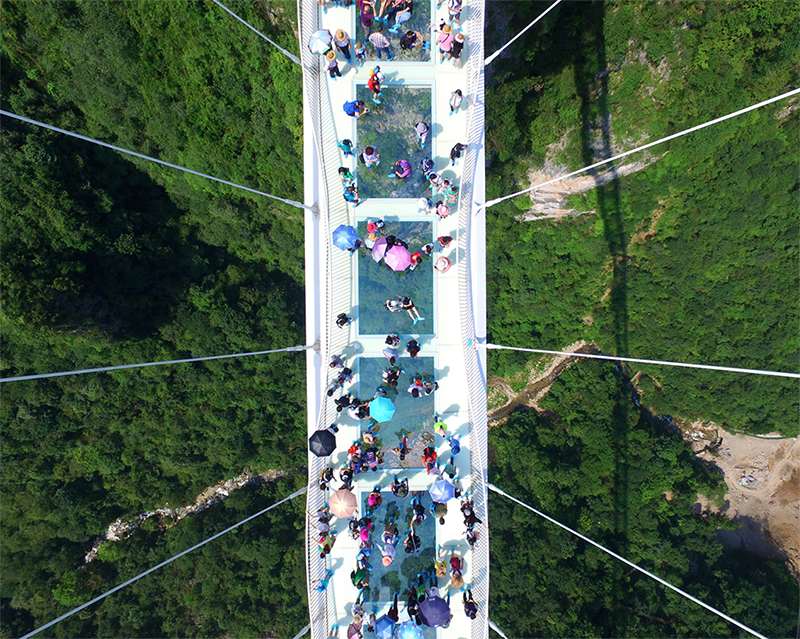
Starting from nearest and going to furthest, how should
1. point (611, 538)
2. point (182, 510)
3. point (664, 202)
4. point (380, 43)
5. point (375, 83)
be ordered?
point (380, 43) < point (375, 83) < point (664, 202) < point (611, 538) < point (182, 510)

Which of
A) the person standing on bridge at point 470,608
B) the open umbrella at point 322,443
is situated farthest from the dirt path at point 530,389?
the open umbrella at point 322,443

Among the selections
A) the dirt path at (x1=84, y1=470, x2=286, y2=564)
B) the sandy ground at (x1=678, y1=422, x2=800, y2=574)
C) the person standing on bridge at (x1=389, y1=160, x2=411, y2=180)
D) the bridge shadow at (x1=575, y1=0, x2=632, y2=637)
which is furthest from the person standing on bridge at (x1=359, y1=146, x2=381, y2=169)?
the sandy ground at (x1=678, y1=422, x2=800, y2=574)

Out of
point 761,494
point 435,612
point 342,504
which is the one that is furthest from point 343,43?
point 761,494

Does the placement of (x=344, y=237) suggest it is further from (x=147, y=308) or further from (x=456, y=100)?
(x=147, y=308)

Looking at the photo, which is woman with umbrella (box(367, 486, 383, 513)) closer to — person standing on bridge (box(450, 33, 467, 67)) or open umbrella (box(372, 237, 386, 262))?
open umbrella (box(372, 237, 386, 262))

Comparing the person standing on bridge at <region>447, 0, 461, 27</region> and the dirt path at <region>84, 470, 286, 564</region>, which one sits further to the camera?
the dirt path at <region>84, 470, 286, 564</region>

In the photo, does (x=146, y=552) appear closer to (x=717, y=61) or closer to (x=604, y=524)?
(x=604, y=524)

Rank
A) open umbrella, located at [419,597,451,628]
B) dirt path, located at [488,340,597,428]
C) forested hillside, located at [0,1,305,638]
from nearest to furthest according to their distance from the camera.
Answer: open umbrella, located at [419,597,451,628], forested hillside, located at [0,1,305,638], dirt path, located at [488,340,597,428]
